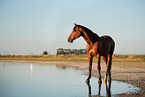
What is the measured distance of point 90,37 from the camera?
32.9 feet

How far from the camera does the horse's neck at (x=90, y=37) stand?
9969 mm

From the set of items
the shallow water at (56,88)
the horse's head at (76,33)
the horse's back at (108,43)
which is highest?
the horse's head at (76,33)

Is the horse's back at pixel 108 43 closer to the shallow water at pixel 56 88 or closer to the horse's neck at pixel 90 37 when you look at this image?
the horse's neck at pixel 90 37

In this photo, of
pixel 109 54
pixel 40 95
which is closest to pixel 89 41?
pixel 109 54

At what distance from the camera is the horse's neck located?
32.7 ft

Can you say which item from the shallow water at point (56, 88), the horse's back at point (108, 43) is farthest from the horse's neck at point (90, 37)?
the shallow water at point (56, 88)

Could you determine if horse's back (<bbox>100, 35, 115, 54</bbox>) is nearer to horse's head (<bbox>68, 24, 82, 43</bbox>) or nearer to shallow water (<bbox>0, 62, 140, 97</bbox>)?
horse's head (<bbox>68, 24, 82, 43</bbox>)

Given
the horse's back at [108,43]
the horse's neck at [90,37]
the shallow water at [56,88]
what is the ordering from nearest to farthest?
the shallow water at [56,88] < the horse's neck at [90,37] < the horse's back at [108,43]

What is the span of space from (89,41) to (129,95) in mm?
3726

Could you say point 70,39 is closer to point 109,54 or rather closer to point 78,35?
point 78,35

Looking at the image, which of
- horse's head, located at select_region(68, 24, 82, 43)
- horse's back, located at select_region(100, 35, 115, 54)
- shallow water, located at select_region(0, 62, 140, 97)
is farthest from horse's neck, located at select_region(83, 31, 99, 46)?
shallow water, located at select_region(0, 62, 140, 97)

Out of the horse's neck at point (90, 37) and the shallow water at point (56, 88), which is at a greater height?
the horse's neck at point (90, 37)

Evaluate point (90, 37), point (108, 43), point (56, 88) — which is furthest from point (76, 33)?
point (56, 88)

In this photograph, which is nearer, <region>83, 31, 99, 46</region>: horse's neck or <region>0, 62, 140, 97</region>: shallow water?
<region>0, 62, 140, 97</region>: shallow water
